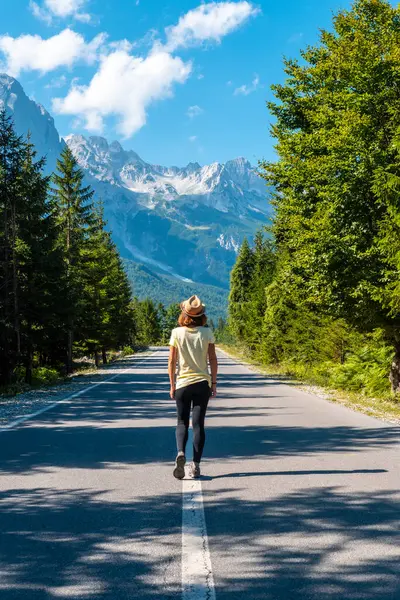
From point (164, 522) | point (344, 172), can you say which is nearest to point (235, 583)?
point (164, 522)

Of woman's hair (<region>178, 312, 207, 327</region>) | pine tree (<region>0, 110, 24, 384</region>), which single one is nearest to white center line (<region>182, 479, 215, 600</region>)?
woman's hair (<region>178, 312, 207, 327</region>)

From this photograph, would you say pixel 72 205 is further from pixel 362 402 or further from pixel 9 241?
pixel 362 402

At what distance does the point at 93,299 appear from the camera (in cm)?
3722

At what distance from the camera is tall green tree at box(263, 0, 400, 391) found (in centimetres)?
1387

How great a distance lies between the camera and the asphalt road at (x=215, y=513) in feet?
12.0

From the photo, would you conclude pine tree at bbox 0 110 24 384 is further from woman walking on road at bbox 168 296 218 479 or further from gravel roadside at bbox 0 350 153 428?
woman walking on road at bbox 168 296 218 479

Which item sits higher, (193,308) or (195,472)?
(193,308)

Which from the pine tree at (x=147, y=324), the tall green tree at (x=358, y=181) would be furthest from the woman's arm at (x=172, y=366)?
the pine tree at (x=147, y=324)

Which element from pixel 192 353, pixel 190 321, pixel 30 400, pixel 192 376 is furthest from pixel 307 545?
pixel 30 400

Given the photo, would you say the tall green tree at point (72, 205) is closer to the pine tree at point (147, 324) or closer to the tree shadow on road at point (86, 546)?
the tree shadow on road at point (86, 546)

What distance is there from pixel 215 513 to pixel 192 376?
5.99ft

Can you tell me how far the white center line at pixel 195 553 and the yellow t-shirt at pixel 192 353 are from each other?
1347 millimetres

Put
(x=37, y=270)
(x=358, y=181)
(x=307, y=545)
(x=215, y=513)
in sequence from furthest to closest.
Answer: (x=37, y=270), (x=358, y=181), (x=215, y=513), (x=307, y=545)

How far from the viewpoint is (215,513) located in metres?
5.14
